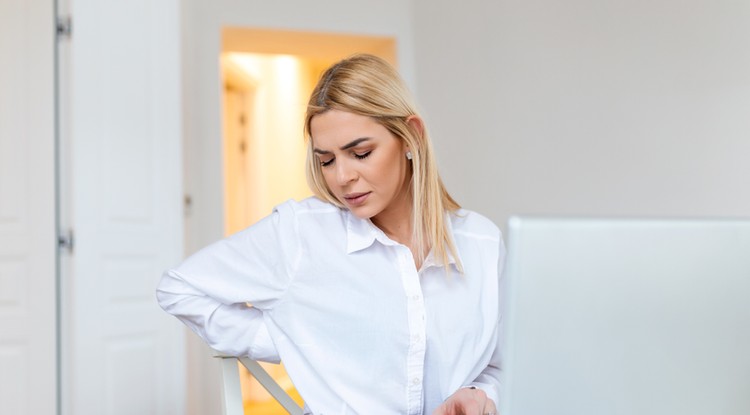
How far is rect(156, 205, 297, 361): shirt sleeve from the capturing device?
1.39 metres

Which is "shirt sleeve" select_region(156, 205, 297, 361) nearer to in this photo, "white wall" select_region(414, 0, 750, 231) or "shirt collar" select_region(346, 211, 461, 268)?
"shirt collar" select_region(346, 211, 461, 268)

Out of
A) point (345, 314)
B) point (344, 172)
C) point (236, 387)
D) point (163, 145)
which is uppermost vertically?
point (163, 145)

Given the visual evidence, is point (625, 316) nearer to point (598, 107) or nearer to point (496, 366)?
point (496, 366)

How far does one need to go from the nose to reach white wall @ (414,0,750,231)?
85cm

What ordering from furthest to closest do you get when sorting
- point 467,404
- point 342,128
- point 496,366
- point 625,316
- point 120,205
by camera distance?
point 120,205, point 496,366, point 342,128, point 467,404, point 625,316

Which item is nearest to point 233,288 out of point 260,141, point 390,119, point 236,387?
point 236,387

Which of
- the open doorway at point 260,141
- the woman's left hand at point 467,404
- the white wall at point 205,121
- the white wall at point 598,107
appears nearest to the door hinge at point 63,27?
the white wall at point 205,121

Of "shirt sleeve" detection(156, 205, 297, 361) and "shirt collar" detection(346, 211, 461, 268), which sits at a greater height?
"shirt collar" detection(346, 211, 461, 268)

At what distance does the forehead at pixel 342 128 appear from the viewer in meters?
1.35

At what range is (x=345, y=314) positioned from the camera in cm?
140

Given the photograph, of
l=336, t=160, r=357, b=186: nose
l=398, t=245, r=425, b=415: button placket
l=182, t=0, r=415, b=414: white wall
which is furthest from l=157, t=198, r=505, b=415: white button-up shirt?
l=182, t=0, r=415, b=414: white wall

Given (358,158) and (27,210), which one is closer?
(358,158)

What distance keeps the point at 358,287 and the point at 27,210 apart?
201cm

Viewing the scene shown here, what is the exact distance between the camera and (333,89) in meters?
1.38
